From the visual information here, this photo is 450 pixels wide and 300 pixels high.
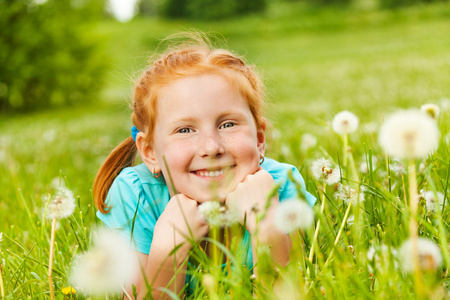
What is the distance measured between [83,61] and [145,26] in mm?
20358

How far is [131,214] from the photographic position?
1.84 metres

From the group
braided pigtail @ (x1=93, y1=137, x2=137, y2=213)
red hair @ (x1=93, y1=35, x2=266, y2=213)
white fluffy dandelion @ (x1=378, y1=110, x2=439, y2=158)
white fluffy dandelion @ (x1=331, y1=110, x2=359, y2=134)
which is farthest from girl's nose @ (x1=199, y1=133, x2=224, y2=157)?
white fluffy dandelion @ (x1=378, y1=110, x2=439, y2=158)

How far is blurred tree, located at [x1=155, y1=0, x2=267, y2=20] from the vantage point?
1565 inches

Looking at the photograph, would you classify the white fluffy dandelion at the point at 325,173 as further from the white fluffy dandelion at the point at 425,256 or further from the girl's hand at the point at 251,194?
the white fluffy dandelion at the point at 425,256

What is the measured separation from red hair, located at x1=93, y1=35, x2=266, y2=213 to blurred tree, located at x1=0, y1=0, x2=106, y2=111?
39.7 feet

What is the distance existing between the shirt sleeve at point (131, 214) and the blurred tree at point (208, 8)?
39282 millimetres

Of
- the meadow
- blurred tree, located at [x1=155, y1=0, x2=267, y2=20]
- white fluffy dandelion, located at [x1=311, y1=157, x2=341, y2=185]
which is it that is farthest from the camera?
blurred tree, located at [x1=155, y1=0, x2=267, y2=20]

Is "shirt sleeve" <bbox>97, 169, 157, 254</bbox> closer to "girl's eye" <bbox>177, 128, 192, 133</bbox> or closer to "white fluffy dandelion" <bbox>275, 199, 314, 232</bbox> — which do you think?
"girl's eye" <bbox>177, 128, 192, 133</bbox>

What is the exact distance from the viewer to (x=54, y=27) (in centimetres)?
1366

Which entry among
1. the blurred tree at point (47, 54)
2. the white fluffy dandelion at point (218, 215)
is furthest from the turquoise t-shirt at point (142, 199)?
the blurred tree at point (47, 54)

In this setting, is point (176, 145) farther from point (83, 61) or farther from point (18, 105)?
point (83, 61)

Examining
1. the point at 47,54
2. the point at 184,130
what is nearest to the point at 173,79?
the point at 184,130

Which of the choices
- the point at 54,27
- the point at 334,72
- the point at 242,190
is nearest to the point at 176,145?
the point at 242,190

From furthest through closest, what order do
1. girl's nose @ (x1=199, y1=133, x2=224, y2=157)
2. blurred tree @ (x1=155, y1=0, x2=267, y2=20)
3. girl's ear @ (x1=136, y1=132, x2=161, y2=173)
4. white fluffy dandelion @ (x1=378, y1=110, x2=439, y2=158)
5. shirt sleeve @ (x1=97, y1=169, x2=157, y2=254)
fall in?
blurred tree @ (x1=155, y1=0, x2=267, y2=20)
girl's ear @ (x1=136, y1=132, x2=161, y2=173)
shirt sleeve @ (x1=97, y1=169, x2=157, y2=254)
girl's nose @ (x1=199, y1=133, x2=224, y2=157)
white fluffy dandelion @ (x1=378, y1=110, x2=439, y2=158)
